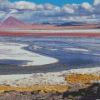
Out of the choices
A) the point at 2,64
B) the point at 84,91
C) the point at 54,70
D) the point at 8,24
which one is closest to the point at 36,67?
the point at 54,70

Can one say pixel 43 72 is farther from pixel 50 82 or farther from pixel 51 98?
pixel 51 98

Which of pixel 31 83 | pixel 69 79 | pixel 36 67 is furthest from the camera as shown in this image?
pixel 36 67

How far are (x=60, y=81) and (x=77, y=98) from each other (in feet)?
10.5

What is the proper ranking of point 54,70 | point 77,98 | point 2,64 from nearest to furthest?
point 77,98 → point 54,70 → point 2,64

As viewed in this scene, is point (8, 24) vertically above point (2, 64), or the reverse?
point (8, 24)

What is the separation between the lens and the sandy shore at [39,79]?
9.70 m

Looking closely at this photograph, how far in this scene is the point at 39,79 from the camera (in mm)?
10312

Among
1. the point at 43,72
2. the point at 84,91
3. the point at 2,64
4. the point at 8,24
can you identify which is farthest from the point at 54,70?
the point at 8,24

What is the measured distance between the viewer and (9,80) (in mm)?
10273

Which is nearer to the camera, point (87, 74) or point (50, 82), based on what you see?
point (50, 82)

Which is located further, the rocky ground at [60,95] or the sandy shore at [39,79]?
the sandy shore at [39,79]

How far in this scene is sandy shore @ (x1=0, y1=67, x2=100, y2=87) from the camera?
9.70m

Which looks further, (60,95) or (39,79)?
(39,79)

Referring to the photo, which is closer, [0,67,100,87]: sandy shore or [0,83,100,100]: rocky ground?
[0,83,100,100]: rocky ground
